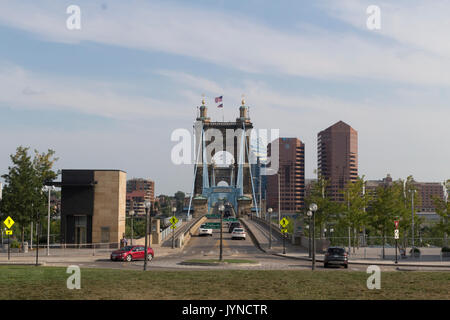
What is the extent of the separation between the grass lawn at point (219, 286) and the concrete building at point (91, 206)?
2899 cm

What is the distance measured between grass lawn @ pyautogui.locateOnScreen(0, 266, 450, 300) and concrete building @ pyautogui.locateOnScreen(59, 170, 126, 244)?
1141 inches

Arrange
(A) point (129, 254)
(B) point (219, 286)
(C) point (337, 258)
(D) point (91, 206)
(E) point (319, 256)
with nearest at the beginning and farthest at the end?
(B) point (219, 286), (C) point (337, 258), (A) point (129, 254), (E) point (319, 256), (D) point (91, 206)

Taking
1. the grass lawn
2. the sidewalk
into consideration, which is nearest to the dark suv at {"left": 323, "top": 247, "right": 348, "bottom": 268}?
the sidewalk

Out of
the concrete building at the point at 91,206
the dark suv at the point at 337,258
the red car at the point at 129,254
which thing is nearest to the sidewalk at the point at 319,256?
the dark suv at the point at 337,258

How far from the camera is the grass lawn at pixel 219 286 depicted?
17016 mm

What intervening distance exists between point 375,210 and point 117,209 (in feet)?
85.9

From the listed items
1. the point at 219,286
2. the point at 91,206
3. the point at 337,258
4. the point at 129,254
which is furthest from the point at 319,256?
the point at 219,286

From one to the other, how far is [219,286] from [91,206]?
3600cm

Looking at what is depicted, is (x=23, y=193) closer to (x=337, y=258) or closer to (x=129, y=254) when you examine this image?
(x=129, y=254)

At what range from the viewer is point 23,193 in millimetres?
48500
